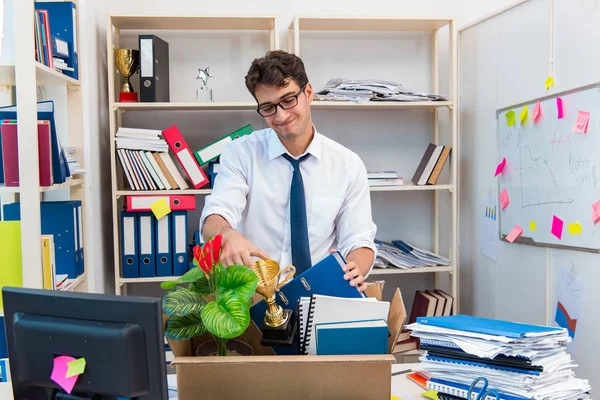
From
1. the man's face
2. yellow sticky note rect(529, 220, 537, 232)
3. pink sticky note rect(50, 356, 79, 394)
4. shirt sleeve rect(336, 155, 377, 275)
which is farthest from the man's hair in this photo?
yellow sticky note rect(529, 220, 537, 232)

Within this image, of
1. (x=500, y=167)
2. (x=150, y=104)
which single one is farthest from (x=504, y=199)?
(x=150, y=104)

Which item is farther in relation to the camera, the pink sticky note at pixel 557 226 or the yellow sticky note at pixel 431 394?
the pink sticky note at pixel 557 226

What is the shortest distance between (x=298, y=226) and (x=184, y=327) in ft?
3.11

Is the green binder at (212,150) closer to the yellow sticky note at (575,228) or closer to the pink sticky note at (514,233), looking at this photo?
the pink sticky note at (514,233)

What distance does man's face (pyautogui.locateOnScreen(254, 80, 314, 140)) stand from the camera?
182 centimetres

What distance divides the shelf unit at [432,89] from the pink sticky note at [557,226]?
75 cm

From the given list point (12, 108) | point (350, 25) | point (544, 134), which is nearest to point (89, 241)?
point (12, 108)

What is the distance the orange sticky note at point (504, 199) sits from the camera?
2.91 meters

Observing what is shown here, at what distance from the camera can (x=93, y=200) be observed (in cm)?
285

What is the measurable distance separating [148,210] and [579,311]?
206cm

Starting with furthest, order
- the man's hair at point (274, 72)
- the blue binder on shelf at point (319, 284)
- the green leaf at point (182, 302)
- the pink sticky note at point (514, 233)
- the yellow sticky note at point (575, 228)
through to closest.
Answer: the pink sticky note at point (514, 233), the yellow sticky note at point (575, 228), the man's hair at point (274, 72), the blue binder on shelf at point (319, 284), the green leaf at point (182, 302)

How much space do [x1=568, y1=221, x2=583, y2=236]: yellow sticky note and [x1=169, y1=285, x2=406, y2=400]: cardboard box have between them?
1.61 metres

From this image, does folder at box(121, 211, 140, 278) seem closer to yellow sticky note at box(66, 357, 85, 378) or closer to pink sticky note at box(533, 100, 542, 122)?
pink sticky note at box(533, 100, 542, 122)

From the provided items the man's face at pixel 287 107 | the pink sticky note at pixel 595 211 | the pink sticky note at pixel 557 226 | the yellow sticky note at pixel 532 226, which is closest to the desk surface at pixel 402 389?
the man's face at pixel 287 107
